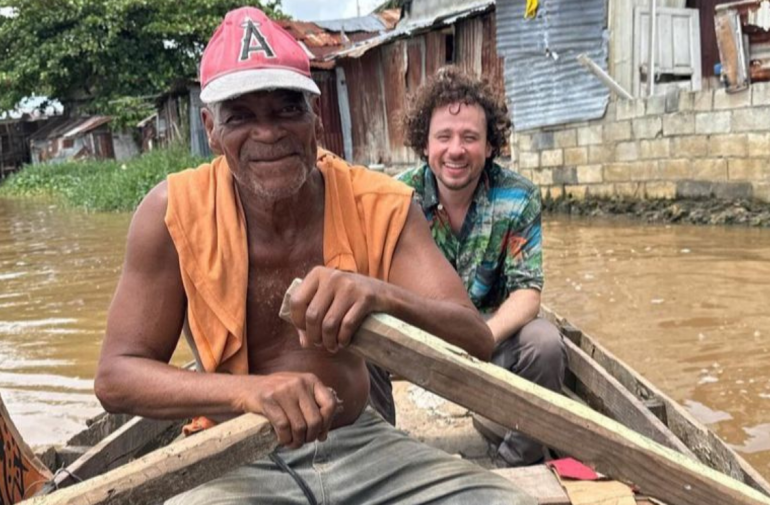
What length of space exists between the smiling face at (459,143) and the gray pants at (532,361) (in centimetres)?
65

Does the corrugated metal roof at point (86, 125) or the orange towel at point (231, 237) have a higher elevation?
the corrugated metal roof at point (86, 125)

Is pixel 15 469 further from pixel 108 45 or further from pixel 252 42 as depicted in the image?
pixel 108 45

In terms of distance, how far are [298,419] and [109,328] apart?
59cm

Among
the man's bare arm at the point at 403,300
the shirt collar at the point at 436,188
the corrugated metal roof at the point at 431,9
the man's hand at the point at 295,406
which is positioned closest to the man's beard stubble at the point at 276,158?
the man's bare arm at the point at 403,300

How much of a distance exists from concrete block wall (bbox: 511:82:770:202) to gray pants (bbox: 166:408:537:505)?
7.82 meters

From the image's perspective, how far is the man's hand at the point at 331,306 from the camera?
54.6 inches

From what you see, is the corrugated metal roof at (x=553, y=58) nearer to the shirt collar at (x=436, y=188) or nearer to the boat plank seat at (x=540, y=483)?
the shirt collar at (x=436, y=188)

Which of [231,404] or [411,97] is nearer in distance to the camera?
[231,404]

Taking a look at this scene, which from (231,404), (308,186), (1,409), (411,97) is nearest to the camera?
(231,404)

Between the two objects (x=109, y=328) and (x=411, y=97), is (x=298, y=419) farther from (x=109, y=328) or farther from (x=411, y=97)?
(x=411, y=97)

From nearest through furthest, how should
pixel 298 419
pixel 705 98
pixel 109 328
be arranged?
pixel 298 419
pixel 109 328
pixel 705 98

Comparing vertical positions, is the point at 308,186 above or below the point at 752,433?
above

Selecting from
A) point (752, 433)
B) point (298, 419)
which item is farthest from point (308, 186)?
point (752, 433)

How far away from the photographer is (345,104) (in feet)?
52.8
